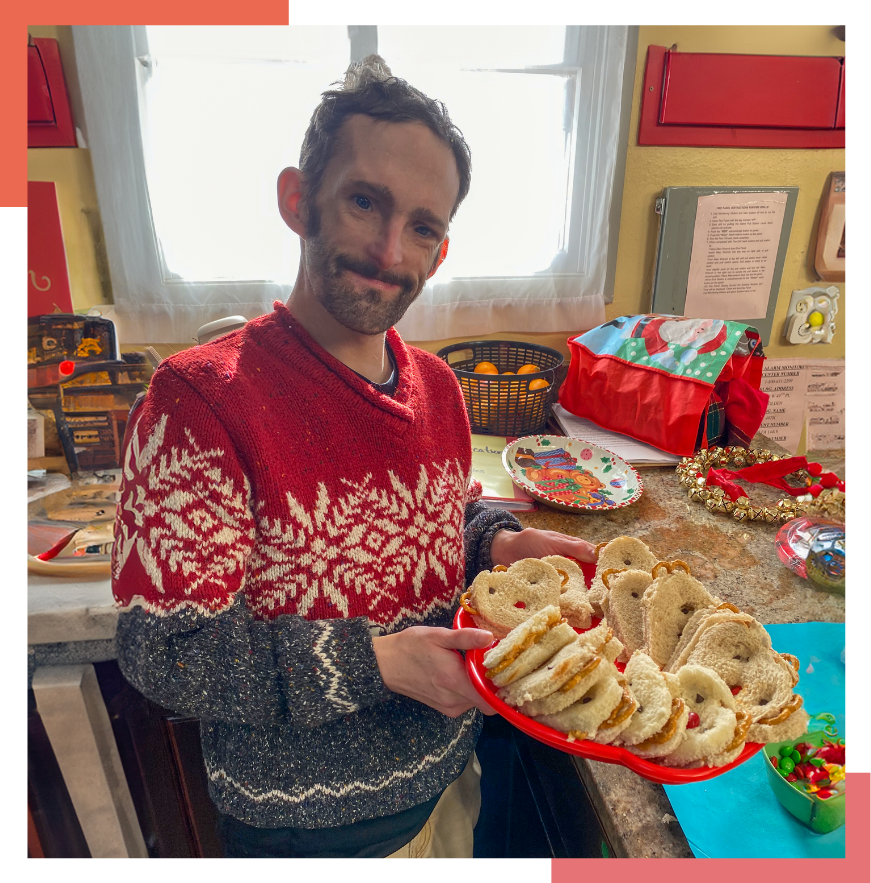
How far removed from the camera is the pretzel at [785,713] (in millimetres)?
477

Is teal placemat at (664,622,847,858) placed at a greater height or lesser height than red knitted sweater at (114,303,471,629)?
lesser

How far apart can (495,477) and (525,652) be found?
63 cm

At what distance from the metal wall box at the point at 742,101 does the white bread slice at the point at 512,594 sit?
593mm

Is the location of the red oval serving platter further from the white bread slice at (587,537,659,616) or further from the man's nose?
the man's nose

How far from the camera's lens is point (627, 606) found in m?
0.61

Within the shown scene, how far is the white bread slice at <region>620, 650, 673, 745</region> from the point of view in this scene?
0.45m

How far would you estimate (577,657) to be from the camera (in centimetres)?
46

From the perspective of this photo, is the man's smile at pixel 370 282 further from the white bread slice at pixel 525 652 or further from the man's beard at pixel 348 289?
the white bread slice at pixel 525 652

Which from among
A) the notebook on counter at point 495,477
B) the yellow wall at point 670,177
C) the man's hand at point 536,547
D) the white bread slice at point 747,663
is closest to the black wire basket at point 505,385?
the notebook on counter at point 495,477

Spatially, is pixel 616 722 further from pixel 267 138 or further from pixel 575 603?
pixel 267 138

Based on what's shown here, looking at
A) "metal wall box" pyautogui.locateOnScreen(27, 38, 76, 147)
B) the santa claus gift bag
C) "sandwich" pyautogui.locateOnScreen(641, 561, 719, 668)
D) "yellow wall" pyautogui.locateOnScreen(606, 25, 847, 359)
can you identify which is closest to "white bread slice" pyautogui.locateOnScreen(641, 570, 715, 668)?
"sandwich" pyautogui.locateOnScreen(641, 561, 719, 668)

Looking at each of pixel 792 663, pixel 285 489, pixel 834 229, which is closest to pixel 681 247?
pixel 834 229

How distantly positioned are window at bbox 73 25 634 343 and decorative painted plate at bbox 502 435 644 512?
1.40 ft
